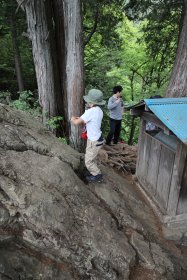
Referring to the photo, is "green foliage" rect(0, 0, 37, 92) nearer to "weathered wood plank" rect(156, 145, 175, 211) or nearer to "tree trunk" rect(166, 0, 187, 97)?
"tree trunk" rect(166, 0, 187, 97)

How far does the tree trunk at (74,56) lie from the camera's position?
6.25 meters

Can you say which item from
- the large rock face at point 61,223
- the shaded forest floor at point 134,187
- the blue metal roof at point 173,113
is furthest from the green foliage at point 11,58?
the blue metal roof at point 173,113

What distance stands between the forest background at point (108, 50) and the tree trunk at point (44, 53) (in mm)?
432

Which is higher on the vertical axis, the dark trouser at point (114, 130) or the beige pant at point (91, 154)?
the beige pant at point (91, 154)

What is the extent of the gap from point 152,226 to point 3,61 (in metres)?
10.6

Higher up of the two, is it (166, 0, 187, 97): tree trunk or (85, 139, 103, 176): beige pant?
(166, 0, 187, 97): tree trunk

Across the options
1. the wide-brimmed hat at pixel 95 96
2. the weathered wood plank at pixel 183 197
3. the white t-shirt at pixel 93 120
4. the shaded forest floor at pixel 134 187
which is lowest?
the shaded forest floor at pixel 134 187

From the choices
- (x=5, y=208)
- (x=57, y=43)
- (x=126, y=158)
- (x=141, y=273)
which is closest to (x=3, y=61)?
(x=57, y=43)

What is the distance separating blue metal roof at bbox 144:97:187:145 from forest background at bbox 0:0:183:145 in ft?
11.4

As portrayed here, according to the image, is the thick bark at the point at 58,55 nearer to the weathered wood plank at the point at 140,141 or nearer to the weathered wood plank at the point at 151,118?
the weathered wood plank at the point at 140,141

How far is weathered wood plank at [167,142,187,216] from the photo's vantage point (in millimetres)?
4523

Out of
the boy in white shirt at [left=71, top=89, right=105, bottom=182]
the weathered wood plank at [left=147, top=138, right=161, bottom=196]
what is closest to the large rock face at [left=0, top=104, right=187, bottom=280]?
the boy in white shirt at [left=71, top=89, right=105, bottom=182]

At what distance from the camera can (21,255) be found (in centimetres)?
291

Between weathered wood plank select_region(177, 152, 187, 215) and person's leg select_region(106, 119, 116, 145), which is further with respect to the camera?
person's leg select_region(106, 119, 116, 145)
